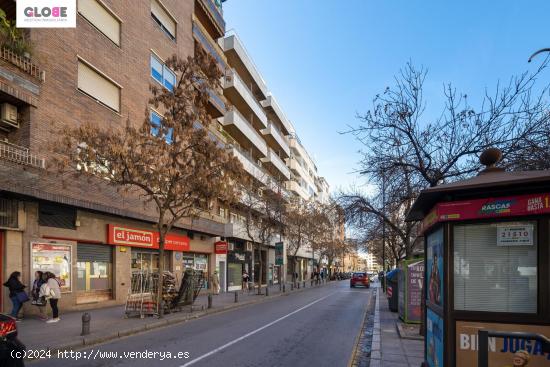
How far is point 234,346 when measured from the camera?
32.2 feet

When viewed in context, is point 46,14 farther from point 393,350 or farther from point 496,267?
point 496,267

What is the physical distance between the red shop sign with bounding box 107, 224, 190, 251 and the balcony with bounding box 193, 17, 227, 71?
41.5 ft

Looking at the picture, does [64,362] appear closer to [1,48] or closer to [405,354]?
[405,354]

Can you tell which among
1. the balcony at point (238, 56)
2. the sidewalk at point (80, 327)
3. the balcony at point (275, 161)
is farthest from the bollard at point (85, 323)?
the balcony at point (275, 161)

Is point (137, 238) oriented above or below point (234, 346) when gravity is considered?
above

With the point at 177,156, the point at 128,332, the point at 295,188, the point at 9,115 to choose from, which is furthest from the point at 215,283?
the point at 295,188

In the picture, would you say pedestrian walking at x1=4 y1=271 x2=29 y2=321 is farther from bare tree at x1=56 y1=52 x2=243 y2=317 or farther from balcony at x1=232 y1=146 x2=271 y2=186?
balcony at x1=232 y1=146 x2=271 y2=186

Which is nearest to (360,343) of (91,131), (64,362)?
(64,362)

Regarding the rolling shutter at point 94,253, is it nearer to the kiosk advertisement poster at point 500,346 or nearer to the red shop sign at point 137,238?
the red shop sign at point 137,238

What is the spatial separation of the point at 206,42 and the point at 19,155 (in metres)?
20.4

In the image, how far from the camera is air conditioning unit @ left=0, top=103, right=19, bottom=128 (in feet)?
45.6

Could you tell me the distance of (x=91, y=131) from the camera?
1344 centimetres

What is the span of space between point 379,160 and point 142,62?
14234 millimetres

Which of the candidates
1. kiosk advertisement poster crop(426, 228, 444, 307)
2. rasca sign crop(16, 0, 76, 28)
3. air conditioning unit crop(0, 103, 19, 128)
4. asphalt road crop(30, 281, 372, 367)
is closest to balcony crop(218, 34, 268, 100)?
rasca sign crop(16, 0, 76, 28)
